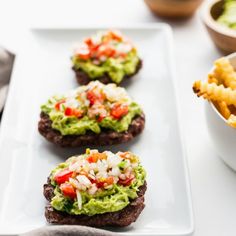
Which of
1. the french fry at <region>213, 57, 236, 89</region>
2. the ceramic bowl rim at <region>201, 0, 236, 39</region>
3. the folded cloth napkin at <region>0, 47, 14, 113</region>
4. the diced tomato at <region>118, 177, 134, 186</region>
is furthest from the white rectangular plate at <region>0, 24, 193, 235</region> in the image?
the french fry at <region>213, 57, 236, 89</region>

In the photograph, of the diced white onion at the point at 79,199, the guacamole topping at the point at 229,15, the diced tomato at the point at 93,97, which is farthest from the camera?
the guacamole topping at the point at 229,15

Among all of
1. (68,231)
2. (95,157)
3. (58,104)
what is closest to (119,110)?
(58,104)

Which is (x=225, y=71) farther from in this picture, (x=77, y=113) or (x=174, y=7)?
(x=174, y=7)

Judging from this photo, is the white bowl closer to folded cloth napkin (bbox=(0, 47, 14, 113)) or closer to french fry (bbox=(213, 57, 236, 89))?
french fry (bbox=(213, 57, 236, 89))

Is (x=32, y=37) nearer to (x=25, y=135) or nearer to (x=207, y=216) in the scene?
(x=25, y=135)

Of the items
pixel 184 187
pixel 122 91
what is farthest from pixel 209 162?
pixel 122 91

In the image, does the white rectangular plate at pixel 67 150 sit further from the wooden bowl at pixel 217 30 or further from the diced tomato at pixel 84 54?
the wooden bowl at pixel 217 30

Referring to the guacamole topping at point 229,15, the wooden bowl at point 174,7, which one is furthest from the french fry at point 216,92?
the wooden bowl at point 174,7
